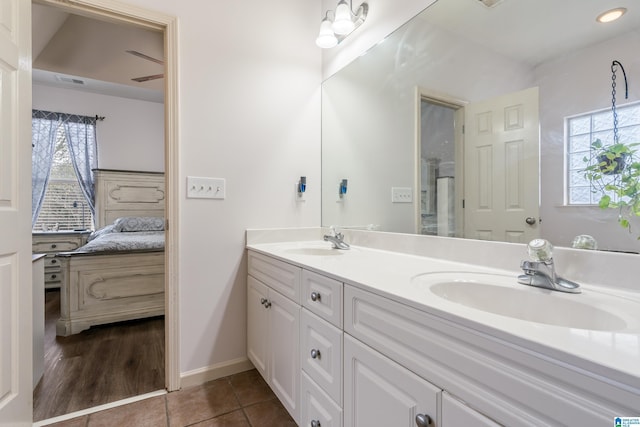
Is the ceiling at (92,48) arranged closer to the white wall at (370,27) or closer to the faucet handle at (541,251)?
the white wall at (370,27)

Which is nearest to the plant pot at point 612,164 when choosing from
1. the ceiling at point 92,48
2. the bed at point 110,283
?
the bed at point 110,283

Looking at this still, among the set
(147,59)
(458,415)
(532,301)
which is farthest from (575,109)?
(147,59)

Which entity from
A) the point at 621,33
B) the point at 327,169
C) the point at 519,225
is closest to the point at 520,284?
the point at 519,225

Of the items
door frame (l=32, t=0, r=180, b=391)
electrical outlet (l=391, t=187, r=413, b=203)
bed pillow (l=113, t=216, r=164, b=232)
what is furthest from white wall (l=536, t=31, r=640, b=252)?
bed pillow (l=113, t=216, r=164, b=232)

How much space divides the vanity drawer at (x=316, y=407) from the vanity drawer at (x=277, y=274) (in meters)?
0.31

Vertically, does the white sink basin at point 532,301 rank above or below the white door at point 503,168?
below

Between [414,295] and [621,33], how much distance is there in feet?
2.97

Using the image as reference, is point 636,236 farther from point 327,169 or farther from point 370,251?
point 327,169

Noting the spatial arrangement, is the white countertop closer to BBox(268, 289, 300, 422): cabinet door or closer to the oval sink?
BBox(268, 289, 300, 422): cabinet door

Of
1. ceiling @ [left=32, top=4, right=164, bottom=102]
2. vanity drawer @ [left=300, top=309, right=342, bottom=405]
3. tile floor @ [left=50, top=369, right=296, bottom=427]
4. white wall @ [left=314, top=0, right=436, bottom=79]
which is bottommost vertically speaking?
tile floor @ [left=50, top=369, right=296, bottom=427]

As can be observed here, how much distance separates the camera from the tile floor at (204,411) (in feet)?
4.46

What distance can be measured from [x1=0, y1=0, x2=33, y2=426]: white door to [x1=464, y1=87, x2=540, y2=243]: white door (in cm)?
181

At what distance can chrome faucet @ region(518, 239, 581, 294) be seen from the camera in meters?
0.80

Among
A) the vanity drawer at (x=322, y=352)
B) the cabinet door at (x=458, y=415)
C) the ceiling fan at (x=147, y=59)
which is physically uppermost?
the ceiling fan at (x=147, y=59)
